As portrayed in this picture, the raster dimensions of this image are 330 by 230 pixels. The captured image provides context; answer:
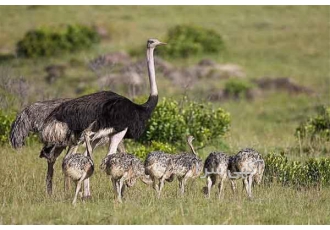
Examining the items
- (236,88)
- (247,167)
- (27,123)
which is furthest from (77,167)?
(236,88)

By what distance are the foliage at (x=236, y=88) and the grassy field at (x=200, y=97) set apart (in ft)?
1.42

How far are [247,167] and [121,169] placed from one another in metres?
1.27

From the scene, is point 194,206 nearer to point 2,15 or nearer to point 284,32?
point 284,32

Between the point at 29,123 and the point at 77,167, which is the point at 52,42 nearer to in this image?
the point at 29,123

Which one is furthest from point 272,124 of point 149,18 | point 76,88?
point 149,18

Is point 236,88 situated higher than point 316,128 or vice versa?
point 236,88

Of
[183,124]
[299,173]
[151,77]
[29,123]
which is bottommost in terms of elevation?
[299,173]

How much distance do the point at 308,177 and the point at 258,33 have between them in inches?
686

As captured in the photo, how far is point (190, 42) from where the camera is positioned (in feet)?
80.0

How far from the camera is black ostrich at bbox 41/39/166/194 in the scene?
935 centimetres

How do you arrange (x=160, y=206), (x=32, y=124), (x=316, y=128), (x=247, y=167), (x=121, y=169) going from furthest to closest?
(x=316, y=128) < (x=32, y=124) < (x=247, y=167) < (x=121, y=169) < (x=160, y=206)

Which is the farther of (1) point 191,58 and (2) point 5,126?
(1) point 191,58

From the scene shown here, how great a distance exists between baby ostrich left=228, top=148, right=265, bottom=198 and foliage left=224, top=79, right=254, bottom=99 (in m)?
11.4

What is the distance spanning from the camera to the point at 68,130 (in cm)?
943
